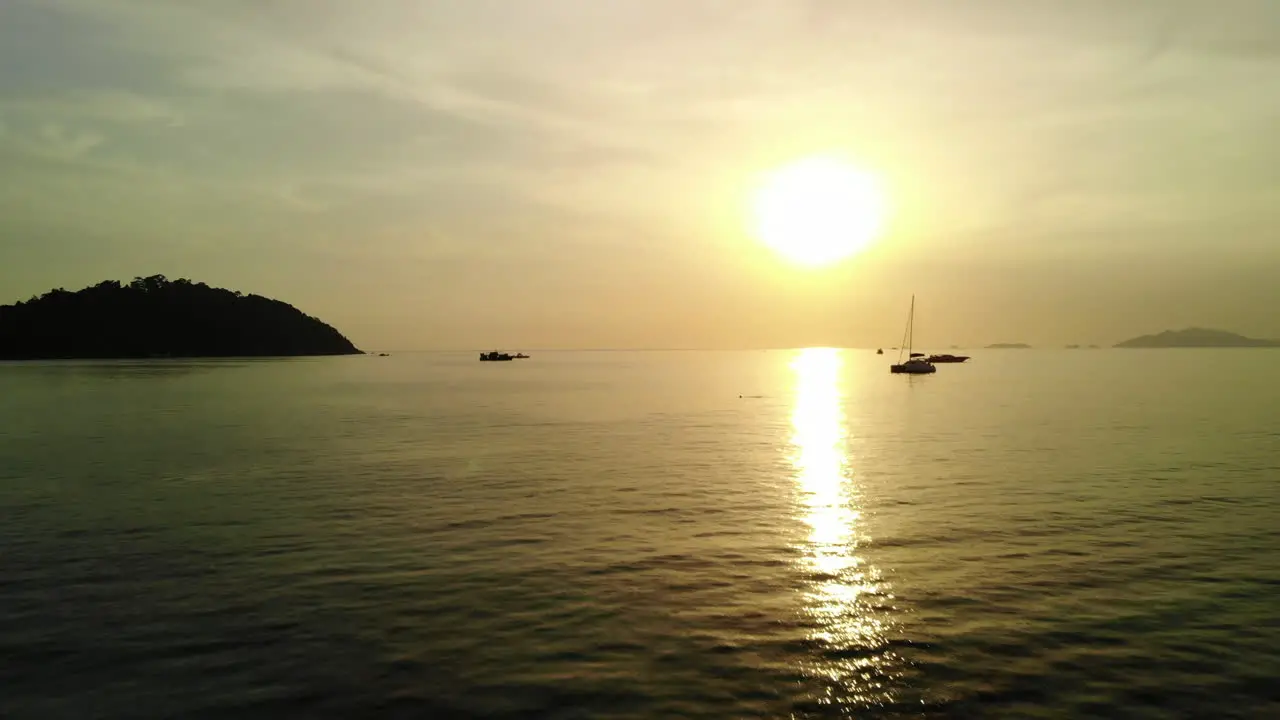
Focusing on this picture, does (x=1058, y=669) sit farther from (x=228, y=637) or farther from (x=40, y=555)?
(x=40, y=555)

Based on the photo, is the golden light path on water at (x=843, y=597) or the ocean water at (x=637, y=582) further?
the golden light path on water at (x=843, y=597)

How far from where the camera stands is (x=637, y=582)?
24188 millimetres

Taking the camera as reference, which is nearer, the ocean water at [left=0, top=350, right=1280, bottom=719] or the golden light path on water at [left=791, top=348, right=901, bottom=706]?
the ocean water at [left=0, top=350, right=1280, bottom=719]

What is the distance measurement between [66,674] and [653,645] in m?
14.1

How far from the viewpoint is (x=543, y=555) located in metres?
27.5

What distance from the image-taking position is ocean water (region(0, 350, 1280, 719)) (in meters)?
16.5

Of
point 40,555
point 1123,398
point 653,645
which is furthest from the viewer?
point 1123,398

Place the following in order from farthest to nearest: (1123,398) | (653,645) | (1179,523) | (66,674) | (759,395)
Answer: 1. (759,395)
2. (1123,398)
3. (1179,523)
4. (653,645)
5. (66,674)

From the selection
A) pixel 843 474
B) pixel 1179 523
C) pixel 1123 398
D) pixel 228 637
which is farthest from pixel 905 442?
pixel 1123 398

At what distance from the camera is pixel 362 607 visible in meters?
21.7

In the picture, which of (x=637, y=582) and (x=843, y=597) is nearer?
(x=843, y=597)

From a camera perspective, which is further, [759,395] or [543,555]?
[759,395]

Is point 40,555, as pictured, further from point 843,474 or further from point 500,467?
point 843,474

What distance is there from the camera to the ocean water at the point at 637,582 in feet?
54.0
